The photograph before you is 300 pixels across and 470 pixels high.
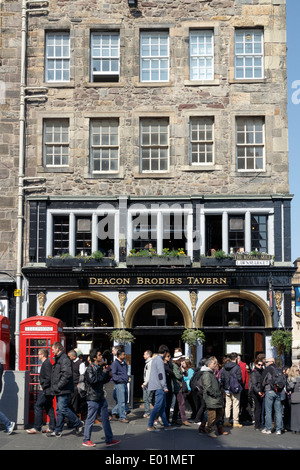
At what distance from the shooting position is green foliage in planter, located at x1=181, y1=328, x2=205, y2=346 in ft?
84.7

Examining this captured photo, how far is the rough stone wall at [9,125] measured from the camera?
27.7 meters

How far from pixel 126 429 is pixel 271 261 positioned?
10579 millimetres

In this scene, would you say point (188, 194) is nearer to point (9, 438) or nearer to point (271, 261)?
point (271, 261)

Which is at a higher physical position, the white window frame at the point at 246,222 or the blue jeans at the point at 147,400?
the white window frame at the point at 246,222

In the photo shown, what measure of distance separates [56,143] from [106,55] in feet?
12.7

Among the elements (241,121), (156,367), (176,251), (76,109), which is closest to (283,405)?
(156,367)

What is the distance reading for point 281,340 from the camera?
84.4 feet

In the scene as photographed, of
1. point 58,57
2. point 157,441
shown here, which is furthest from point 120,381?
point 58,57

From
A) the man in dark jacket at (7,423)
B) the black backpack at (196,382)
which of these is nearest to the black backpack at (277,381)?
the black backpack at (196,382)

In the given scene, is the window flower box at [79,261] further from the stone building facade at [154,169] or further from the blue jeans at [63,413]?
the blue jeans at [63,413]

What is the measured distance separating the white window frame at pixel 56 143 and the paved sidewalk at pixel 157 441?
40.9ft

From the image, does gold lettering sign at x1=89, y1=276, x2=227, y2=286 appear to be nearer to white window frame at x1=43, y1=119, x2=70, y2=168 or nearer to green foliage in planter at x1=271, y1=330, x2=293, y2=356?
green foliage in planter at x1=271, y1=330, x2=293, y2=356

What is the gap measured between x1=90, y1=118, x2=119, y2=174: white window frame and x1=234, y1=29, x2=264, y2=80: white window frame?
16.5ft

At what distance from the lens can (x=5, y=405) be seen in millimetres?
17688
